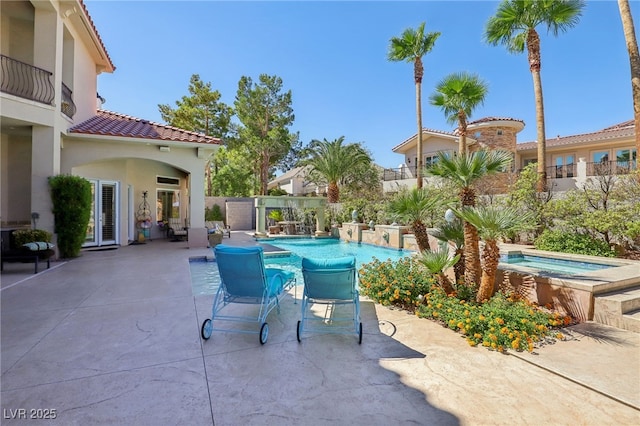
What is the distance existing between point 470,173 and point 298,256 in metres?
9.03

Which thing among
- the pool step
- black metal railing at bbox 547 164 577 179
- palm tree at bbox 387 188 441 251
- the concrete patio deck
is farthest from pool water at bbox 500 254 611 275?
black metal railing at bbox 547 164 577 179

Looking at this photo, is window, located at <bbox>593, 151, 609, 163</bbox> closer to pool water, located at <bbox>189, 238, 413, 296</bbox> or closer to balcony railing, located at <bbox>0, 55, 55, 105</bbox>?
pool water, located at <bbox>189, 238, 413, 296</bbox>

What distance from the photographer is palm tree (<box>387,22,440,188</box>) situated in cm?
1964

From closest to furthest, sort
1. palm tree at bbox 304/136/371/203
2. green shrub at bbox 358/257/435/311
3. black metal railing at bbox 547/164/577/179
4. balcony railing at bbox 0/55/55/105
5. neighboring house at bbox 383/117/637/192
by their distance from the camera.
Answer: green shrub at bbox 358/257/435/311
balcony railing at bbox 0/55/55/105
neighboring house at bbox 383/117/637/192
black metal railing at bbox 547/164/577/179
palm tree at bbox 304/136/371/203

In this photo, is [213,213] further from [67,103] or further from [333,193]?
[67,103]

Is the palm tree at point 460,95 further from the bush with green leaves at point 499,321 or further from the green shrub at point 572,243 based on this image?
the bush with green leaves at point 499,321

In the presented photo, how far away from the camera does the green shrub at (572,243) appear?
956 centimetres

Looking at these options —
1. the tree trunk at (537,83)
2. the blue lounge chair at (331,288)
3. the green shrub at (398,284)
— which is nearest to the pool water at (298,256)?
the green shrub at (398,284)

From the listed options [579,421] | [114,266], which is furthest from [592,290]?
[114,266]

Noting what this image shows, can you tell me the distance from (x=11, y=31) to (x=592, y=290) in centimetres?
1851

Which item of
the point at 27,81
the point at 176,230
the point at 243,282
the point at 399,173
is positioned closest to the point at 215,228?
the point at 176,230

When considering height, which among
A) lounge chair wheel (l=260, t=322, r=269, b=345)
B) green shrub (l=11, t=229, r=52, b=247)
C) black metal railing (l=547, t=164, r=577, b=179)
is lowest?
lounge chair wheel (l=260, t=322, r=269, b=345)

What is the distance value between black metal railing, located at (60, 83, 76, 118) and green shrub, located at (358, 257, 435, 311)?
12.2 metres

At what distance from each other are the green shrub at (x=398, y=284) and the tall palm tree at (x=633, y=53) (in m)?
10.0
